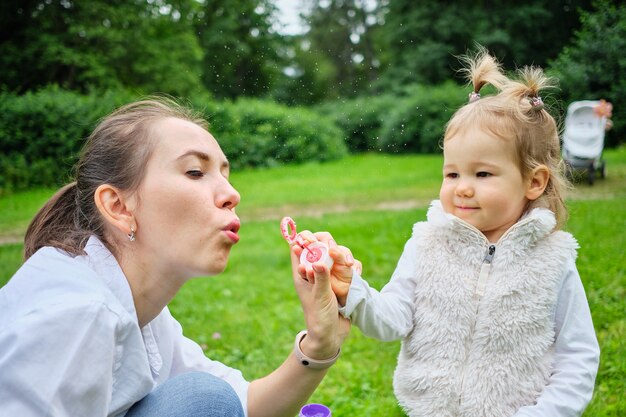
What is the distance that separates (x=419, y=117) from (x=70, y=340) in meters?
15.3

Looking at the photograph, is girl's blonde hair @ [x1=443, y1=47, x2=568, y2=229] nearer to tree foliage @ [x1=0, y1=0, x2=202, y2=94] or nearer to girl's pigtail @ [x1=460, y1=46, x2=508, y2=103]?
girl's pigtail @ [x1=460, y1=46, x2=508, y2=103]

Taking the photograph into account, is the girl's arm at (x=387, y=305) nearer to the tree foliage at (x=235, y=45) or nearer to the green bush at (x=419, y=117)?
the green bush at (x=419, y=117)

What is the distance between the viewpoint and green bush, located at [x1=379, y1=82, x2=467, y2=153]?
47.6 ft

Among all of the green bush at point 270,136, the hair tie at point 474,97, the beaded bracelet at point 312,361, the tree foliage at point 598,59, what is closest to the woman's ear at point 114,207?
the beaded bracelet at point 312,361

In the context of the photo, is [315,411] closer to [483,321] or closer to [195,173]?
[483,321]

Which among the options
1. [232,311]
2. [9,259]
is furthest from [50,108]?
[232,311]

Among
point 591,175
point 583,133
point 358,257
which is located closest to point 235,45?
point 583,133

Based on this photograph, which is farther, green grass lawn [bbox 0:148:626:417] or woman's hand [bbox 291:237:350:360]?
green grass lawn [bbox 0:148:626:417]

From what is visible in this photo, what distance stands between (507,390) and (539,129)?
0.83m

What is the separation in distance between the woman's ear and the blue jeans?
1.43 ft

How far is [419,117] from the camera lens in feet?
51.8

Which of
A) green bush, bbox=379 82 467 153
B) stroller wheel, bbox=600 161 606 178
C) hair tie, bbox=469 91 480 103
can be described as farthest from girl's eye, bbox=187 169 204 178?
green bush, bbox=379 82 467 153

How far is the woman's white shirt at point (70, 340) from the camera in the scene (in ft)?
3.70

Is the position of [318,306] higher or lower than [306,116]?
higher
